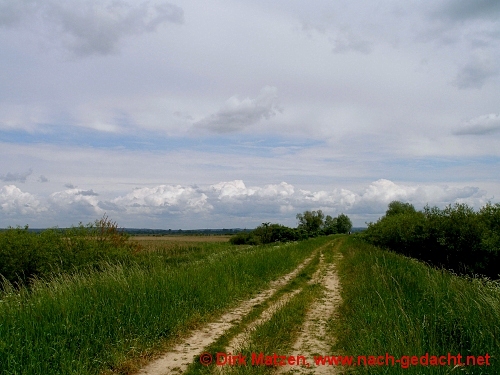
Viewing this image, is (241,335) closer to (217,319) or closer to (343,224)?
(217,319)

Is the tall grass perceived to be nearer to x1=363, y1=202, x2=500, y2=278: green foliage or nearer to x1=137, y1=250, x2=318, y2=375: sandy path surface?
x1=137, y1=250, x2=318, y2=375: sandy path surface

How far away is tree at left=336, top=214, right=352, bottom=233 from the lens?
5785 inches

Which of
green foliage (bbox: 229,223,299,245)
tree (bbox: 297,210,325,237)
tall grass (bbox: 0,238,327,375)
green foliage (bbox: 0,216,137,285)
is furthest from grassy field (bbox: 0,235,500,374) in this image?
tree (bbox: 297,210,325,237)

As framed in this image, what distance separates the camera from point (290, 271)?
16828 millimetres

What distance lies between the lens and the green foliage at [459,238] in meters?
15.6

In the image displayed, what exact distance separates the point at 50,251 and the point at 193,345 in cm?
1528

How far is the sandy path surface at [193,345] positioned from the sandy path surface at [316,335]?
1.59 metres

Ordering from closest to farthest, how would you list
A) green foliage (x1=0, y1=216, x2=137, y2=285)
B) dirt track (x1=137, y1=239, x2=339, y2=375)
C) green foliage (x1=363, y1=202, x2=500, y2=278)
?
dirt track (x1=137, y1=239, x2=339, y2=375) < green foliage (x1=363, y1=202, x2=500, y2=278) < green foliage (x1=0, y1=216, x2=137, y2=285)

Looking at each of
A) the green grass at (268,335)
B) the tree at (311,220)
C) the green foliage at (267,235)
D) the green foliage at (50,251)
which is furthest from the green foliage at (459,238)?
the tree at (311,220)

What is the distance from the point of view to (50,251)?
61.4 ft

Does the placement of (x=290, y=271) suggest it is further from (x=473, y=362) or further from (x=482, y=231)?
(x=473, y=362)

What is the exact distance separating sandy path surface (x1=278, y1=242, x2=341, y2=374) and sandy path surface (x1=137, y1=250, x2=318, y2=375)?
5.21 ft

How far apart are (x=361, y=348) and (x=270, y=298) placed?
203 inches

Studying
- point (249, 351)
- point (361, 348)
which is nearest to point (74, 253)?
point (249, 351)
